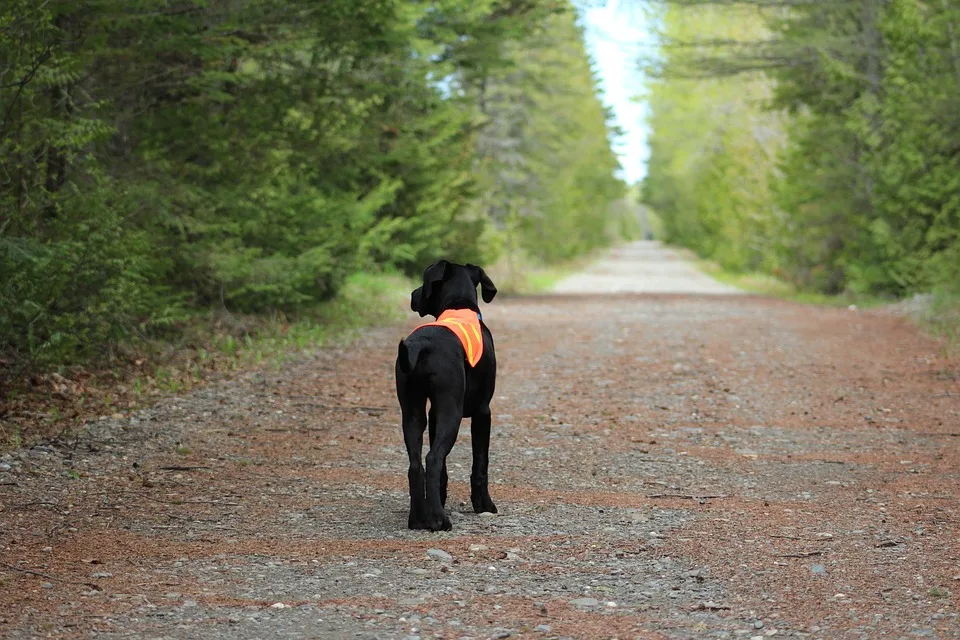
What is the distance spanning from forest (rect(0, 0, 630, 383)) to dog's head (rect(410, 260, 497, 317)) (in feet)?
10.5

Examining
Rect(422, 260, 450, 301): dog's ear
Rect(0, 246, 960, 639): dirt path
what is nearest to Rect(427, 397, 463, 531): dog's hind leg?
Rect(0, 246, 960, 639): dirt path

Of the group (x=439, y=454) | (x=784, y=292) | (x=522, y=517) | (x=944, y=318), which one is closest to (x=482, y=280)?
(x=439, y=454)

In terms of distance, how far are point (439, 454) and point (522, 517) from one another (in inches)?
30.3

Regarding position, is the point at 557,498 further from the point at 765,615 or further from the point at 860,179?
the point at 860,179

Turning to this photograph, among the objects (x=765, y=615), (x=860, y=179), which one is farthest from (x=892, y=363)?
(x=860, y=179)

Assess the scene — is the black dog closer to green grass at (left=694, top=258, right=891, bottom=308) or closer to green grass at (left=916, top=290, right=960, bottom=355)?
green grass at (left=916, top=290, right=960, bottom=355)

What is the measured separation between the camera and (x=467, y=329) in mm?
6211

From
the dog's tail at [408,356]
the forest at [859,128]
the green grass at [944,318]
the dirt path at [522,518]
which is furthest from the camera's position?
the forest at [859,128]

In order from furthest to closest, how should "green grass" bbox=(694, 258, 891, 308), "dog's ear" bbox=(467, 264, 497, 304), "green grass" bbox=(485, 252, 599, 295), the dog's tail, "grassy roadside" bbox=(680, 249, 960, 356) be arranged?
"green grass" bbox=(485, 252, 599, 295)
"green grass" bbox=(694, 258, 891, 308)
"grassy roadside" bbox=(680, 249, 960, 356)
"dog's ear" bbox=(467, 264, 497, 304)
the dog's tail

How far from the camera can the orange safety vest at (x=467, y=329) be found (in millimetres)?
6125

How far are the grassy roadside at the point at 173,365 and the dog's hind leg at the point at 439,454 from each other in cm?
346

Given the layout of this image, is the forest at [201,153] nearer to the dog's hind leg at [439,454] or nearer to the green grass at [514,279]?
the dog's hind leg at [439,454]

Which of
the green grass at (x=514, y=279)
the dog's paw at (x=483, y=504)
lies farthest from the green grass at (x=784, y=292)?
the dog's paw at (x=483, y=504)

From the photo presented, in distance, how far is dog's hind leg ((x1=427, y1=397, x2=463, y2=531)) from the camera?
5.84 metres
